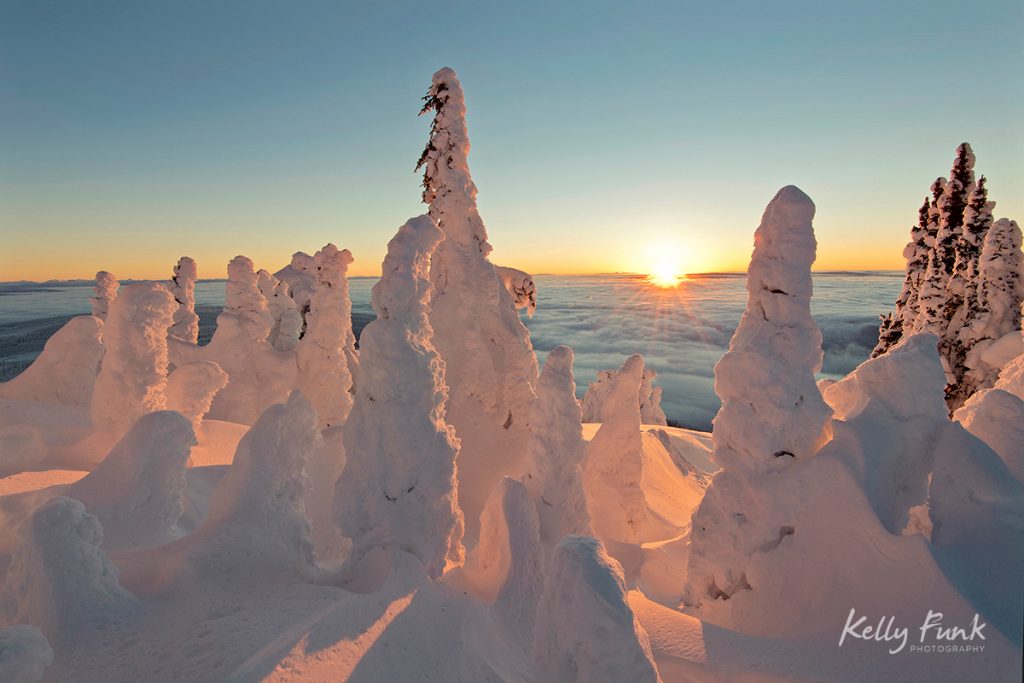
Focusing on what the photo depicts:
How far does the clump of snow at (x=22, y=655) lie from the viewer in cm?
445

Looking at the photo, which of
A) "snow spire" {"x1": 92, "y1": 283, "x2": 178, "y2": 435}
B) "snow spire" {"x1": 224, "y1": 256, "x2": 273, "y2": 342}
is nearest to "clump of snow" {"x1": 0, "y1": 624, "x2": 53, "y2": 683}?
"snow spire" {"x1": 92, "y1": 283, "x2": 178, "y2": 435}

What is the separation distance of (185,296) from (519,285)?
2551 centimetres

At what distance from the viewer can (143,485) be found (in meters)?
11.1

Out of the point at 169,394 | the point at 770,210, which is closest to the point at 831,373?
the point at 770,210

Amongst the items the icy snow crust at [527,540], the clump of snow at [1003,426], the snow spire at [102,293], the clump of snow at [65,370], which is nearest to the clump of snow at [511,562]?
the icy snow crust at [527,540]

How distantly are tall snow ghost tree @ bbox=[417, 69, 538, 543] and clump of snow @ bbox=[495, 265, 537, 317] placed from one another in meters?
1.31

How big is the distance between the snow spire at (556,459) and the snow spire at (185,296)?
3007 centimetres

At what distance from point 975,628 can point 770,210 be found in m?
7.50

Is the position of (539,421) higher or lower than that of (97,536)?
higher

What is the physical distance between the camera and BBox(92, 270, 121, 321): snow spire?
29391 mm

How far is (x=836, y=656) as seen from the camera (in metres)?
7.69

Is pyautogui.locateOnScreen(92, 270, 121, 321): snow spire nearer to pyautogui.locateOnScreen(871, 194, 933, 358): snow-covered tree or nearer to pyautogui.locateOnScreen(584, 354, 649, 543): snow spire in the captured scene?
pyautogui.locateOnScreen(584, 354, 649, 543): snow spire

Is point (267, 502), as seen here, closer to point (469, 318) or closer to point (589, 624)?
point (589, 624)

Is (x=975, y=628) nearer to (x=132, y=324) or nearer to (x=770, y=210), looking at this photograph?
(x=770, y=210)
